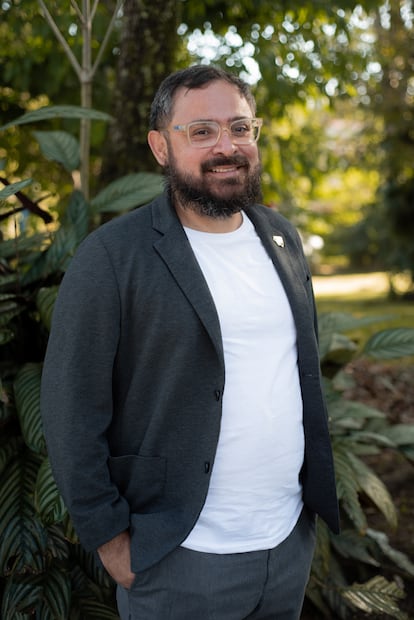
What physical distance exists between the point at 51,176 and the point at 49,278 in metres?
2.78

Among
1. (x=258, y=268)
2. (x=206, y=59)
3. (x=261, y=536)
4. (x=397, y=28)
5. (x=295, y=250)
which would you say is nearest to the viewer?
(x=261, y=536)

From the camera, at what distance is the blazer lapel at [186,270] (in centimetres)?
155

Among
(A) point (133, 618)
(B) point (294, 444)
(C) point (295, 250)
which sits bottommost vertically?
(A) point (133, 618)

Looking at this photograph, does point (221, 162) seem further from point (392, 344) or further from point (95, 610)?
point (392, 344)

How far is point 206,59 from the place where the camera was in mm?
4469

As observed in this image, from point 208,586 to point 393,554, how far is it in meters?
1.92

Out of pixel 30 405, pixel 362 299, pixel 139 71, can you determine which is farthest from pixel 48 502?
pixel 362 299

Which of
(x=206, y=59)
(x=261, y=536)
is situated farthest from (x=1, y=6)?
(x=261, y=536)

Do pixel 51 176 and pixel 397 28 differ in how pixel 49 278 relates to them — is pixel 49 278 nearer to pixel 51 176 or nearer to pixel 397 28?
pixel 51 176

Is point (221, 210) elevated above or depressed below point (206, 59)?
below

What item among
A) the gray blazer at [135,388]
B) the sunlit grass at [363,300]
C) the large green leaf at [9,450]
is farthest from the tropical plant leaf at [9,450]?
the sunlit grass at [363,300]

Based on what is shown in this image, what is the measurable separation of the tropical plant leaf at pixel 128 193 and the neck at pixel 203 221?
102 centimetres

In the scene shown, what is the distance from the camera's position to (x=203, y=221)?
1.73 m

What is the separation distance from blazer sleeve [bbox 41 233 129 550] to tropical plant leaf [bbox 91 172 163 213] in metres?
1.23
